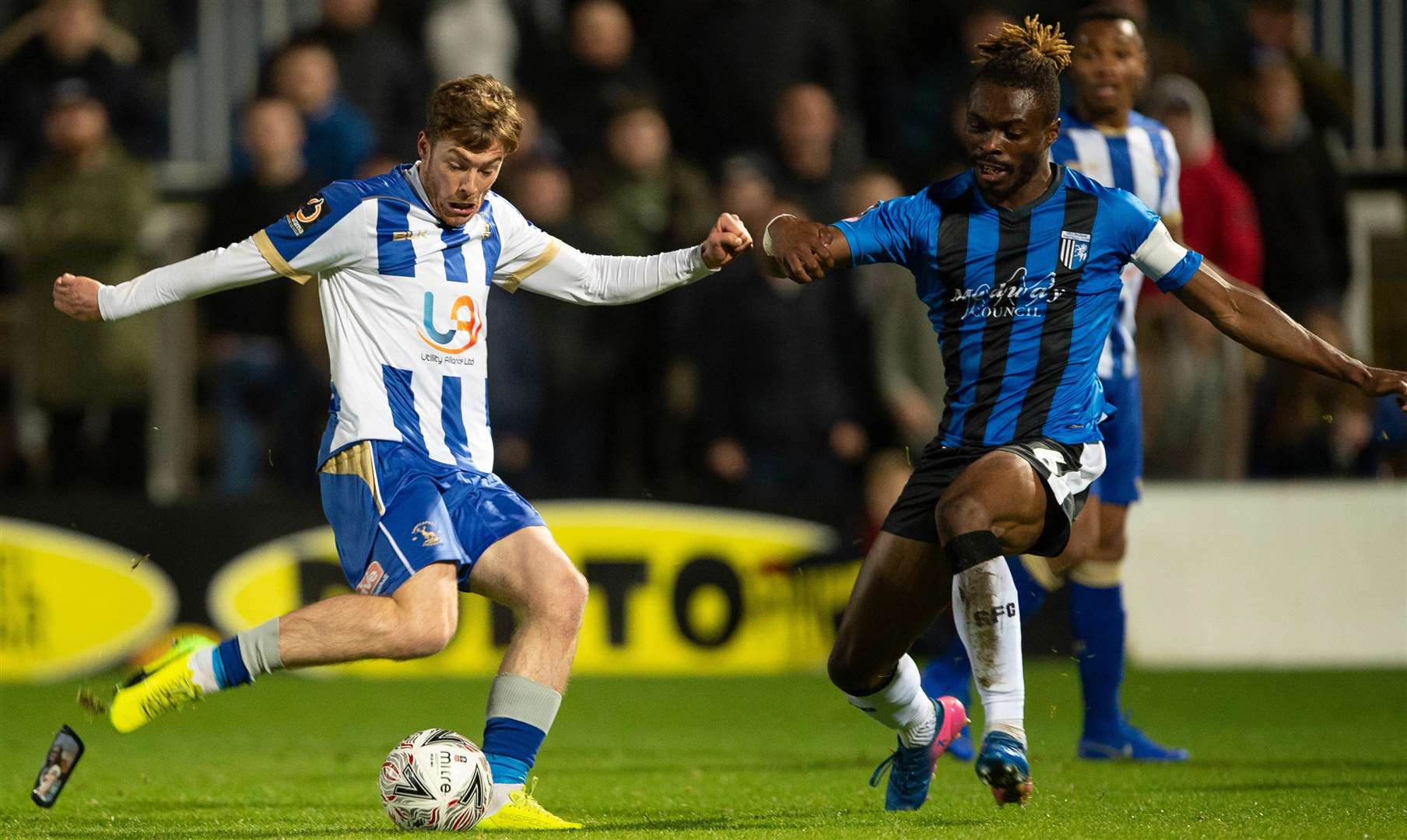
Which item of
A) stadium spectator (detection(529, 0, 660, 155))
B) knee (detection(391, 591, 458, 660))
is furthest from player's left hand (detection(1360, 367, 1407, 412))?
stadium spectator (detection(529, 0, 660, 155))

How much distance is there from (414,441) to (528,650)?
0.70 m

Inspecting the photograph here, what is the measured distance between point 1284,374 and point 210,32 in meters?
7.64

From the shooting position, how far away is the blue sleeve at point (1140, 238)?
5754mm

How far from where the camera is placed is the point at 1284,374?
36.6ft

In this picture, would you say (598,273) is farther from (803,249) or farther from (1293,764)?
(1293,764)

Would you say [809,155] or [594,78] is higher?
[594,78]

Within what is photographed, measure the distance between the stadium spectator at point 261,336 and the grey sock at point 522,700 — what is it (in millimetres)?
5917

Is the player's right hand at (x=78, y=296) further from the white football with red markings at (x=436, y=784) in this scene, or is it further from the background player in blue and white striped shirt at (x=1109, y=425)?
the background player in blue and white striped shirt at (x=1109, y=425)

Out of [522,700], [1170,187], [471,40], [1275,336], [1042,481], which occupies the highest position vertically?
[471,40]

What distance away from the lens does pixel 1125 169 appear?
7.18 meters

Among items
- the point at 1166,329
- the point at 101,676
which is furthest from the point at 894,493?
the point at 101,676

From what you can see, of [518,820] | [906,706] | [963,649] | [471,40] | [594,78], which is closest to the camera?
[518,820]

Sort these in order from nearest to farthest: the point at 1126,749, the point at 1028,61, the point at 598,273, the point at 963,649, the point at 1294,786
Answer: the point at 1028,61, the point at 598,273, the point at 1294,786, the point at 963,649, the point at 1126,749

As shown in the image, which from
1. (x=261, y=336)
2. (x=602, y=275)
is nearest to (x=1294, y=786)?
(x=602, y=275)
